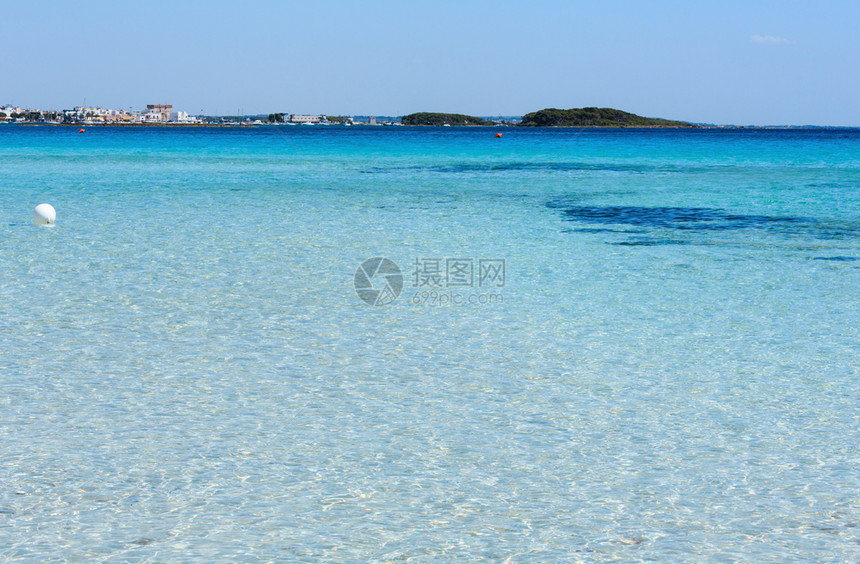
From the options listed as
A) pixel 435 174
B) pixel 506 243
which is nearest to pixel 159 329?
pixel 506 243

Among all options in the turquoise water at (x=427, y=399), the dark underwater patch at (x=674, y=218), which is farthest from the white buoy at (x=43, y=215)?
the dark underwater patch at (x=674, y=218)

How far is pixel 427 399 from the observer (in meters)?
6.88

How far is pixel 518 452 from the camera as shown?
5793mm

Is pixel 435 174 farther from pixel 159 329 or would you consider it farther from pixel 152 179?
pixel 159 329
